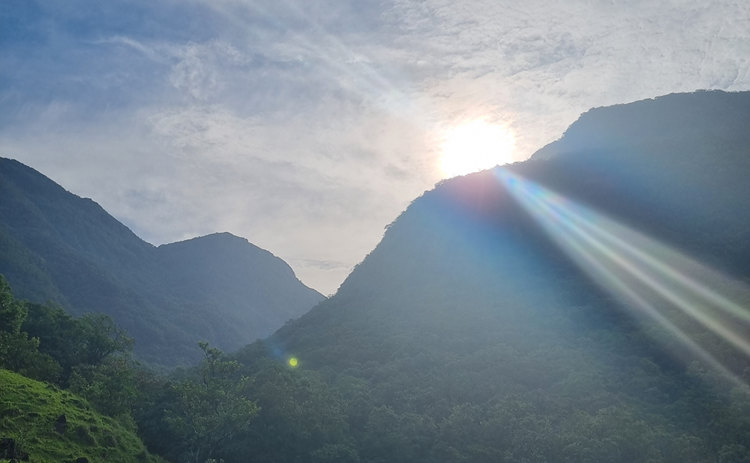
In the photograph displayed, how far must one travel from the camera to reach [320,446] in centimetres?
4312

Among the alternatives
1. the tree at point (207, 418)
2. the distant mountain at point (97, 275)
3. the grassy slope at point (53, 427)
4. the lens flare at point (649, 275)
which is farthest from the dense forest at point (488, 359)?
the distant mountain at point (97, 275)

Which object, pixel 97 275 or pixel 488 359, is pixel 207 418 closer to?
pixel 488 359

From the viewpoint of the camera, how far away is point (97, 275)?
139 meters

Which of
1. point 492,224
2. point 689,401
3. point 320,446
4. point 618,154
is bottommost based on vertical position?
point 689,401

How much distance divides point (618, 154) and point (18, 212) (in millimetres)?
169018

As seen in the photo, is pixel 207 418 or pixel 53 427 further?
pixel 207 418

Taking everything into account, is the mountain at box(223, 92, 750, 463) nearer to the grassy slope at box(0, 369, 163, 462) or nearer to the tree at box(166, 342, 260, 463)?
the tree at box(166, 342, 260, 463)

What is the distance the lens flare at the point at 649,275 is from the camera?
5019 centimetres

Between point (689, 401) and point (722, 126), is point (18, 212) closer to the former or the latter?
point (689, 401)

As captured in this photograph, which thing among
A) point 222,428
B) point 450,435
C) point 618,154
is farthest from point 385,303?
point 618,154

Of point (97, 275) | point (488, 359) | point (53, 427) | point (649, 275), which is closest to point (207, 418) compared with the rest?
point (53, 427)

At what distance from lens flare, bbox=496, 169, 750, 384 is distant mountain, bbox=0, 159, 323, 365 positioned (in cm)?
10457

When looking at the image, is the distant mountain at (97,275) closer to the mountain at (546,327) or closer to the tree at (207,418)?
the mountain at (546,327)

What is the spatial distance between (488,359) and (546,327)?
38.9 ft
